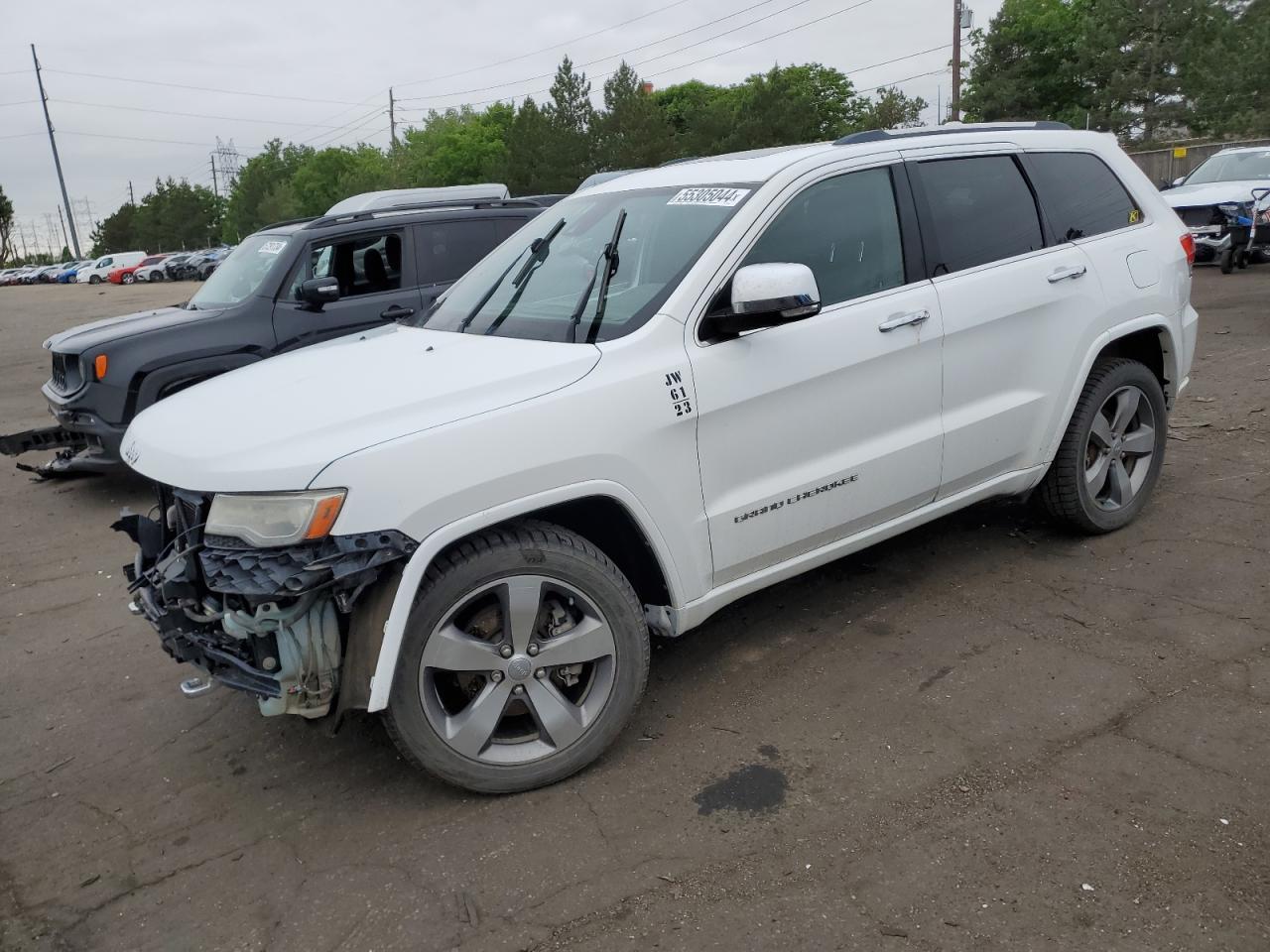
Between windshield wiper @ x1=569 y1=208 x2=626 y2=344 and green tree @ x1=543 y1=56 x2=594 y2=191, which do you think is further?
green tree @ x1=543 y1=56 x2=594 y2=191

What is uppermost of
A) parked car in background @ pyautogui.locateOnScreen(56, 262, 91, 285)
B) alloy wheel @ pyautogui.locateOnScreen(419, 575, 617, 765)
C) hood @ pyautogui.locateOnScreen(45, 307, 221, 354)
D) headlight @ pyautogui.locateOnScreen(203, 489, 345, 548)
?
hood @ pyautogui.locateOnScreen(45, 307, 221, 354)

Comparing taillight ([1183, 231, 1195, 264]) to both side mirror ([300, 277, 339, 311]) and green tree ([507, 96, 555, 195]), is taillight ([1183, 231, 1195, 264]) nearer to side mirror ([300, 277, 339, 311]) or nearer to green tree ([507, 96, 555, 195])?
side mirror ([300, 277, 339, 311])

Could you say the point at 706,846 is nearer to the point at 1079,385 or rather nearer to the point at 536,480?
the point at 536,480

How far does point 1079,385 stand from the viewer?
14.8ft

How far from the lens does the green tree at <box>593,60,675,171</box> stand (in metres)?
55.9

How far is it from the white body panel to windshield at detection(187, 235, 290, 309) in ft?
13.4

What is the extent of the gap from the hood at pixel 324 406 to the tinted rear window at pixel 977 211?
5.57 feet

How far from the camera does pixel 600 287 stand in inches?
142

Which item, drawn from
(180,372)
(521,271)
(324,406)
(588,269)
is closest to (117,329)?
(180,372)

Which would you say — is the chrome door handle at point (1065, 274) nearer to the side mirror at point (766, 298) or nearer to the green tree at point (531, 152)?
the side mirror at point (766, 298)

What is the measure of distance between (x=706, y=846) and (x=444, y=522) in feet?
3.86

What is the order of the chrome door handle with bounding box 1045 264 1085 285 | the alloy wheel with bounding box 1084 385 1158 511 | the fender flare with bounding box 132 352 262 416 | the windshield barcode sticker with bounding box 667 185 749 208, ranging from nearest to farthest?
the windshield barcode sticker with bounding box 667 185 749 208, the chrome door handle with bounding box 1045 264 1085 285, the alloy wheel with bounding box 1084 385 1158 511, the fender flare with bounding box 132 352 262 416

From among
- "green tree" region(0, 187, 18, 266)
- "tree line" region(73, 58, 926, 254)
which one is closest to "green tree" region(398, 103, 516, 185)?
"tree line" region(73, 58, 926, 254)

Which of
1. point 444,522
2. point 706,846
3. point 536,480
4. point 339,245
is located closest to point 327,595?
point 444,522
